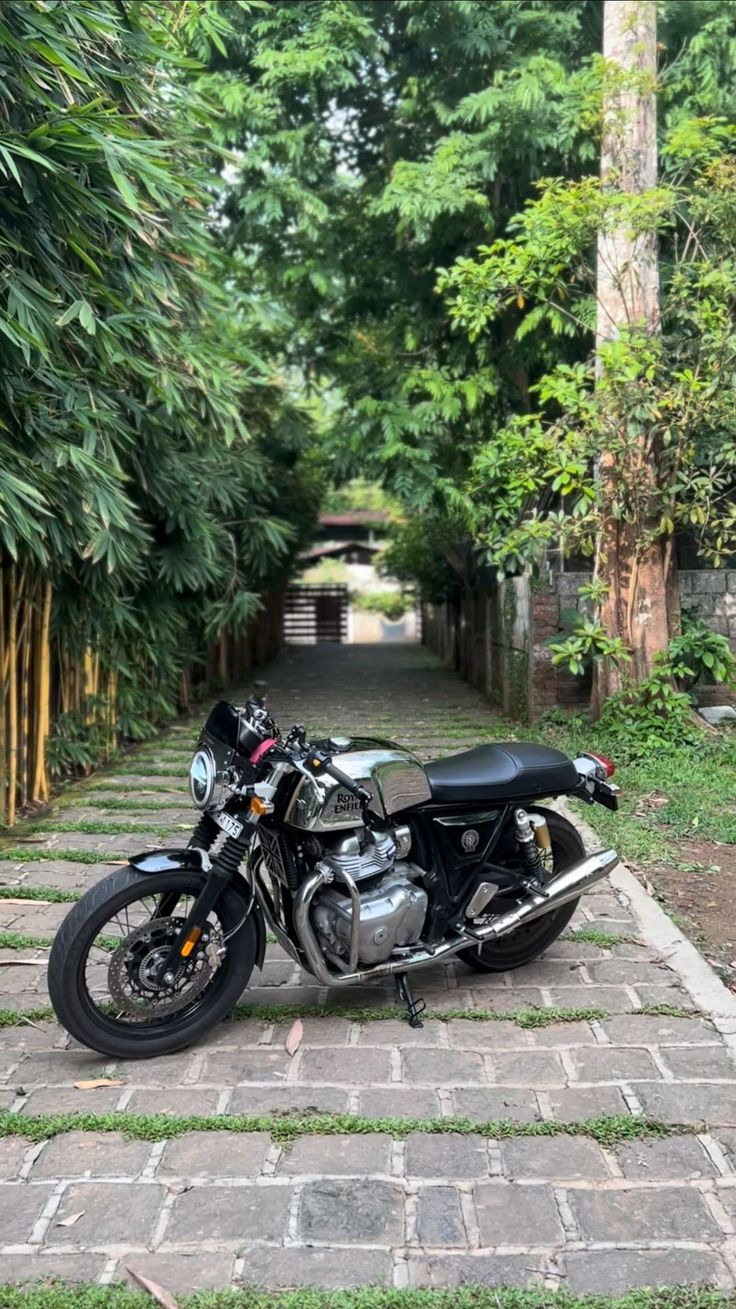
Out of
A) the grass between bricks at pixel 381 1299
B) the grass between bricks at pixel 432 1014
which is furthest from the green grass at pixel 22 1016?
the grass between bricks at pixel 381 1299

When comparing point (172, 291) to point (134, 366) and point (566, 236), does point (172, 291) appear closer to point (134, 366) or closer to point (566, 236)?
point (134, 366)

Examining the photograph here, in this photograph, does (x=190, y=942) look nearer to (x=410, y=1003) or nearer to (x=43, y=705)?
(x=410, y=1003)

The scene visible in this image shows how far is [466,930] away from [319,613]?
80.7 ft

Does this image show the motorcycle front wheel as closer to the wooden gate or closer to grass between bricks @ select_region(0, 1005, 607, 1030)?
grass between bricks @ select_region(0, 1005, 607, 1030)

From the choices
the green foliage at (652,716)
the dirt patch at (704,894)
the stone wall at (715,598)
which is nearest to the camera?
the dirt patch at (704,894)

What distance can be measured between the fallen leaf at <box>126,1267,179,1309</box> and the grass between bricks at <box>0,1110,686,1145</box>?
496 mm

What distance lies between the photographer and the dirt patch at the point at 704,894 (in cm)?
362

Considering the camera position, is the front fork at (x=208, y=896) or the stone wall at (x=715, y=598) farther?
the stone wall at (x=715, y=598)

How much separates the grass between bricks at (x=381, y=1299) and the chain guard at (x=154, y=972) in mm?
915


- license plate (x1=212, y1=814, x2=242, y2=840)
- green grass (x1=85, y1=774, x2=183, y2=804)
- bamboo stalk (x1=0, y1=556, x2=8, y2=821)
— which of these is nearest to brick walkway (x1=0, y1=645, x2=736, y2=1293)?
license plate (x1=212, y1=814, x2=242, y2=840)

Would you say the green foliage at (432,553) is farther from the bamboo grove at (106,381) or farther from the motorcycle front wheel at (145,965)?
the motorcycle front wheel at (145,965)

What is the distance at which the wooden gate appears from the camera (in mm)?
27547

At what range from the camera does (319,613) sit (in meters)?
27.7

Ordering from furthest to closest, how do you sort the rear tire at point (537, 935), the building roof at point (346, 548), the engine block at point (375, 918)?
1. the building roof at point (346, 548)
2. the rear tire at point (537, 935)
3. the engine block at point (375, 918)
